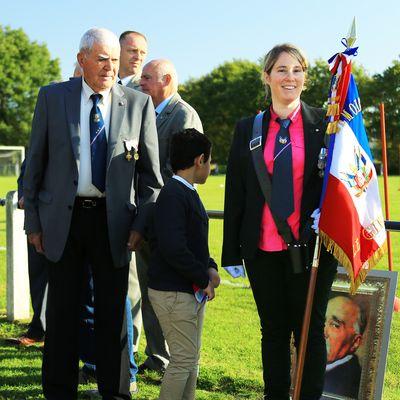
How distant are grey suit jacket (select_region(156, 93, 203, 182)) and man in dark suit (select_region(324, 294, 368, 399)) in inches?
A: 58.1

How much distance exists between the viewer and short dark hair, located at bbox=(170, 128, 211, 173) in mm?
3984

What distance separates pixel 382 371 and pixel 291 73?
70.0 inches

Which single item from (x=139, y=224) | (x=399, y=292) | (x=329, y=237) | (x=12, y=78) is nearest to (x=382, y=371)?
(x=329, y=237)

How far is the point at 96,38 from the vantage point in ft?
13.3

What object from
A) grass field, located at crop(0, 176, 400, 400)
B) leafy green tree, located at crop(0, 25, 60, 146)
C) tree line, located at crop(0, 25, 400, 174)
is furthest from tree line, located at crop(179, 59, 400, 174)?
grass field, located at crop(0, 176, 400, 400)

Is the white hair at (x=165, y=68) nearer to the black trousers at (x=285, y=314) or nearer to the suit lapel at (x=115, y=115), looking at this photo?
the suit lapel at (x=115, y=115)

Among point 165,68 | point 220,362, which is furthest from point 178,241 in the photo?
point 220,362

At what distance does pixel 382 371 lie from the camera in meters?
4.16

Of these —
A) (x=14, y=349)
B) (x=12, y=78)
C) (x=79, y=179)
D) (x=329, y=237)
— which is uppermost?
(x=12, y=78)

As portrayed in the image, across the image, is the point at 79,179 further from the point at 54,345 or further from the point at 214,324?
the point at 214,324

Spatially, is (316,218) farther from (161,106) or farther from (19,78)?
(19,78)

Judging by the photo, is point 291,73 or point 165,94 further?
point 165,94

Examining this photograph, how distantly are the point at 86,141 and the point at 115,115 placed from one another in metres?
0.23

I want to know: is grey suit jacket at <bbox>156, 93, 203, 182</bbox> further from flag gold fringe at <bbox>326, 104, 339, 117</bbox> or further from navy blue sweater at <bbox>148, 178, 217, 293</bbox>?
flag gold fringe at <bbox>326, 104, 339, 117</bbox>
